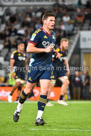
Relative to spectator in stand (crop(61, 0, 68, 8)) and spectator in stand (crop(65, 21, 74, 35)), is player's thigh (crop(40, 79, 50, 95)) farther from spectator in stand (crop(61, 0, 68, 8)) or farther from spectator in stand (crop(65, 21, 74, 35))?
spectator in stand (crop(61, 0, 68, 8))

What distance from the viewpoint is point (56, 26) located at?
26375 mm

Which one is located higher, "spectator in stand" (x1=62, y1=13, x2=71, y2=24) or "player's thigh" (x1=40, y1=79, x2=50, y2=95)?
"spectator in stand" (x1=62, y1=13, x2=71, y2=24)

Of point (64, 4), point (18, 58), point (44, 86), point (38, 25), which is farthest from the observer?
point (64, 4)

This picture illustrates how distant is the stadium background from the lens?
80.5ft

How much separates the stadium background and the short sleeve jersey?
6350mm

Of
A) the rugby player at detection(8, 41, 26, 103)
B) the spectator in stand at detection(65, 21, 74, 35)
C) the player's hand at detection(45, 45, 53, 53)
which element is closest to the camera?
the player's hand at detection(45, 45, 53, 53)

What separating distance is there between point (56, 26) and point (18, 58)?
1220 centimetres

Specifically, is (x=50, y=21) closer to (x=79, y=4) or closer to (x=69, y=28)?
(x=69, y=28)

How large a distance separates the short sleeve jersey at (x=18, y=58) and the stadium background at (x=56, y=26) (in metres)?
6.35

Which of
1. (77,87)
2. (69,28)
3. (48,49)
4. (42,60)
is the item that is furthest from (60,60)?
(69,28)

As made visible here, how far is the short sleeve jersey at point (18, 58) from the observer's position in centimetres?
1451

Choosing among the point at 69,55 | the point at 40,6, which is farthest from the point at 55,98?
the point at 40,6

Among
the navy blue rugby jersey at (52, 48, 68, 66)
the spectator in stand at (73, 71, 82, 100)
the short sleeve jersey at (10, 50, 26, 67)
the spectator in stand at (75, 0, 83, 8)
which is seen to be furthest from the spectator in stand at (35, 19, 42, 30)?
the navy blue rugby jersey at (52, 48, 68, 66)

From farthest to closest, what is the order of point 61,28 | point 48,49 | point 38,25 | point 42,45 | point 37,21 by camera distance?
point 37,21, point 38,25, point 61,28, point 42,45, point 48,49
